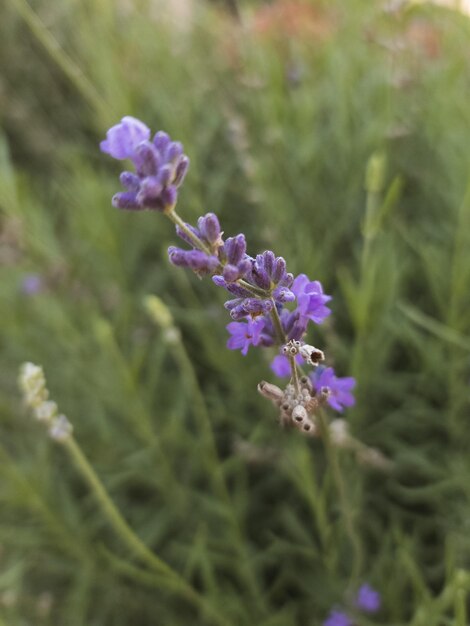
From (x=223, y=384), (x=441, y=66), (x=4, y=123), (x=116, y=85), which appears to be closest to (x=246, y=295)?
(x=223, y=384)

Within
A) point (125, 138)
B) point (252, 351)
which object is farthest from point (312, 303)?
point (252, 351)

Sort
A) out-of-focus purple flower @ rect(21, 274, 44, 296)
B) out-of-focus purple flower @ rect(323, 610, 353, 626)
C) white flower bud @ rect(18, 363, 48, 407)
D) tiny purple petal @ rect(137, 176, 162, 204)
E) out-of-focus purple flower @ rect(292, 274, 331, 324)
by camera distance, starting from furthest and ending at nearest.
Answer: out-of-focus purple flower @ rect(21, 274, 44, 296)
out-of-focus purple flower @ rect(323, 610, 353, 626)
white flower bud @ rect(18, 363, 48, 407)
out-of-focus purple flower @ rect(292, 274, 331, 324)
tiny purple petal @ rect(137, 176, 162, 204)

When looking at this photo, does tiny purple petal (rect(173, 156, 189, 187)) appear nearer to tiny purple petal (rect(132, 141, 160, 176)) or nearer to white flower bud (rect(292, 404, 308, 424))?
tiny purple petal (rect(132, 141, 160, 176))

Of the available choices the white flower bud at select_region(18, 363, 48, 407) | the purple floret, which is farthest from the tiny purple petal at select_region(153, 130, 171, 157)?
the white flower bud at select_region(18, 363, 48, 407)

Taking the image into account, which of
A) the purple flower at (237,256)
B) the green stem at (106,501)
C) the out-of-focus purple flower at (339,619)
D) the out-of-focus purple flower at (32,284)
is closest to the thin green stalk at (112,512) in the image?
the green stem at (106,501)

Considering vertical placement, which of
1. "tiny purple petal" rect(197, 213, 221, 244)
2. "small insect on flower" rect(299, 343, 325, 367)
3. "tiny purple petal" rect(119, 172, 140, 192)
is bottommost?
"small insect on flower" rect(299, 343, 325, 367)

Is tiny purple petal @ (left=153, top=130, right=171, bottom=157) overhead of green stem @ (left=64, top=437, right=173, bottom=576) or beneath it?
overhead

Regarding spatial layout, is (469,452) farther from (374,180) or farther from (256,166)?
(256,166)

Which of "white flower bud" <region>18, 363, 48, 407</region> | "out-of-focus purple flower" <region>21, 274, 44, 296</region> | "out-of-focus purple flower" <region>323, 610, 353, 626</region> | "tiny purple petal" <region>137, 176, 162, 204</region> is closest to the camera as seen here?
"tiny purple petal" <region>137, 176, 162, 204</region>

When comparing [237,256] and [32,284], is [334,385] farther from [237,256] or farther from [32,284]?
[32,284]
